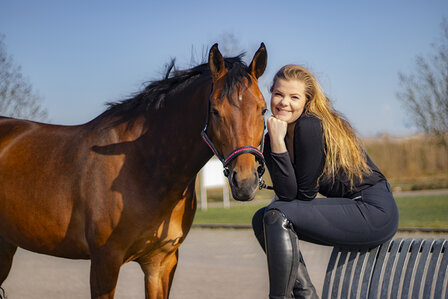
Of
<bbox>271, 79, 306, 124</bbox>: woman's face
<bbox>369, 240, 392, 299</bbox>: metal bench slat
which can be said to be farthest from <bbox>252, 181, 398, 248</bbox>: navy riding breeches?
<bbox>271, 79, 306, 124</bbox>: woman's face

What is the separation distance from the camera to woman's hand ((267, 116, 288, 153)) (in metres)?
2.77

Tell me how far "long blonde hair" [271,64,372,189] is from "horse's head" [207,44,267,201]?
29cm

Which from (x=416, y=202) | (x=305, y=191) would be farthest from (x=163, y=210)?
(x=416, y=202)

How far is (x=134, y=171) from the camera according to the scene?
3.17m

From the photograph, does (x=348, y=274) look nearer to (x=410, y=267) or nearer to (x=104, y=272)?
(x=410, y=267)

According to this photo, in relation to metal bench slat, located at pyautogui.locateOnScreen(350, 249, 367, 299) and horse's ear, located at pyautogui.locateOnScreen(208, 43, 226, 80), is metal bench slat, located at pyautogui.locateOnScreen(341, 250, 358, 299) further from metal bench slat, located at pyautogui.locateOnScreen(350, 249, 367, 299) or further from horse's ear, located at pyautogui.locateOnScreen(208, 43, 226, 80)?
horse's ear, located at pyautogui.locateOnScreen(208, 43, 226, 80)

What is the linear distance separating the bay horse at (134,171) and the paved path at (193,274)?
7.37ft

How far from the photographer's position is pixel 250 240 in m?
9.28

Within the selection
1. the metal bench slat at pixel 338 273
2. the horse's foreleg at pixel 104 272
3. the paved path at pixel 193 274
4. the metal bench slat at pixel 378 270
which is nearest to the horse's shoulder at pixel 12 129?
the horse's foreleg at pixel 104 272

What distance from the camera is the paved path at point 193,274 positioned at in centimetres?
556

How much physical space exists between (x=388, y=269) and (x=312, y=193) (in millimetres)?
710

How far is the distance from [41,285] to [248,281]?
8.86 ft

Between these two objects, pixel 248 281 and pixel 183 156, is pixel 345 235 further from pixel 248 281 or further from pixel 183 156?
pixel 248 281

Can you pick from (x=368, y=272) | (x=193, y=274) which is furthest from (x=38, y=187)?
(x=193, y=274)
